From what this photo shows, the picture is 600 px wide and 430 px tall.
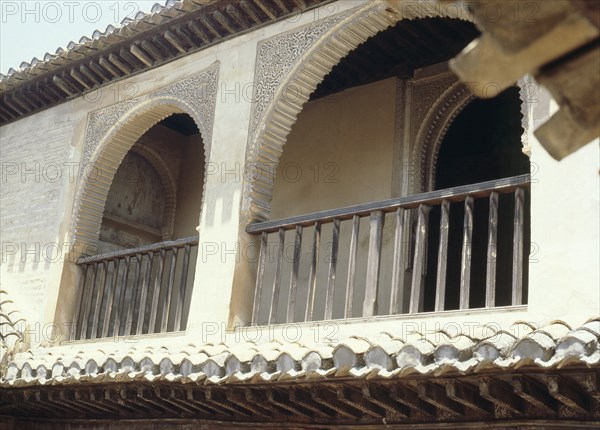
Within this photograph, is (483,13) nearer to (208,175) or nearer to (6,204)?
(208,175)

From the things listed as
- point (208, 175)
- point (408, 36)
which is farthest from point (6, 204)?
point (408, 36)

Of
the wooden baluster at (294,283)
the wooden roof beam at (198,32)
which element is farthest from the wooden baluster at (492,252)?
the wooden roof beam at (198,32)

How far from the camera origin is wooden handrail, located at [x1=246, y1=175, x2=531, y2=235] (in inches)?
242

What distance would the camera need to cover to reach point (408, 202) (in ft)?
22.1

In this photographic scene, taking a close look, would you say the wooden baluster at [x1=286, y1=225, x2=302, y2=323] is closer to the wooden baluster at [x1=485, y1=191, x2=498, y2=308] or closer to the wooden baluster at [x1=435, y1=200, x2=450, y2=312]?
the wooden baluster at [x1=435, y1=200, x2=450, y2=312]

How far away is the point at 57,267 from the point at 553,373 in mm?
5923

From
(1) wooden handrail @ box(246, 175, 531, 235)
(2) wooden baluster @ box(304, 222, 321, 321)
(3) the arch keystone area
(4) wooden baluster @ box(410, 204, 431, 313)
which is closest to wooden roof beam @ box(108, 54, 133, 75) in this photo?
(3) the arch keystone area

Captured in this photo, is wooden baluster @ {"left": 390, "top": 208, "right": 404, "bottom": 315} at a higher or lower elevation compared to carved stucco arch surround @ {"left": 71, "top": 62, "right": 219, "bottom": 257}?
lower

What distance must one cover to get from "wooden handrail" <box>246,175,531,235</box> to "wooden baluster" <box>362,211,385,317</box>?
0.31 ft

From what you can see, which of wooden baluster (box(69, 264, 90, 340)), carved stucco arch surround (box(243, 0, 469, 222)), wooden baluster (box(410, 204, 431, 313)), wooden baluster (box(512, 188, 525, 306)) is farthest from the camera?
wooden baluster (box(69, 264, 90, 340))

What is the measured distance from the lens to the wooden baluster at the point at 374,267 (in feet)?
22.3

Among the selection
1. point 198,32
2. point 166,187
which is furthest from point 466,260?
point 166,187

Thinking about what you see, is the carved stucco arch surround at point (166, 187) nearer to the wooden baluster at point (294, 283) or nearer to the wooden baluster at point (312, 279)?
the wooden baluster at point (294, 283)

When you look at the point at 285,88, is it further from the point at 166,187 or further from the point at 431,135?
the point at 166,187
